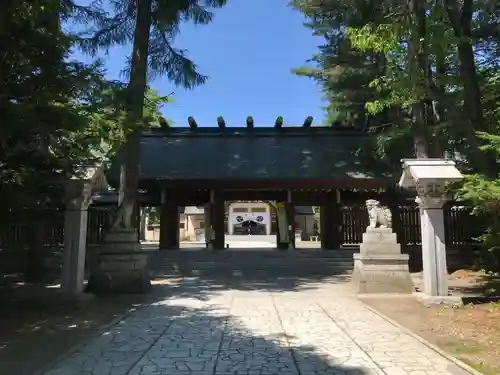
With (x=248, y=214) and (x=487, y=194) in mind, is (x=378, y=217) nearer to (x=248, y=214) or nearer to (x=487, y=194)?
(x=487, y=194)

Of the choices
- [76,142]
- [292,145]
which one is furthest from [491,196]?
[292,145]

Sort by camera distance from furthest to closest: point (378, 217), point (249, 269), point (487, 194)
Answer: point (249, 269)
point (378, 217)
point (487, 194)

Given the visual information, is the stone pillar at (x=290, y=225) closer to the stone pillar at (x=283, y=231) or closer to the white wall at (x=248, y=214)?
the stone pillar at (x=283, y=231)

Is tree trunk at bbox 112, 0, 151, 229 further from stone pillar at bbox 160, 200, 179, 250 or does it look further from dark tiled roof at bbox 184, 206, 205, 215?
dark tiled roof at bbox 184, 206, 205, 215

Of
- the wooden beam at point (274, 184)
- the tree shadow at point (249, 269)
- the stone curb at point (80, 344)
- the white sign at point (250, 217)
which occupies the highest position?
the wooden beam at point (274, 184)

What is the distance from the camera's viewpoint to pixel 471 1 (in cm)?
1012

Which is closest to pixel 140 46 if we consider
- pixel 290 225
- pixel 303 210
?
pixel 290 225

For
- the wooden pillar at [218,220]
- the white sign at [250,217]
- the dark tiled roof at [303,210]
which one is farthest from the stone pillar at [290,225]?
the white sign at [250,217]

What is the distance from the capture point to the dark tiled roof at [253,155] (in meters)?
16.1

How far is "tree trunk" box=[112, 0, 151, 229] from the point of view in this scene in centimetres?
1043

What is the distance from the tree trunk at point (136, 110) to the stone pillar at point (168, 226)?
5.72 m

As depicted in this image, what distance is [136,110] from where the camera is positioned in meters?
9.97

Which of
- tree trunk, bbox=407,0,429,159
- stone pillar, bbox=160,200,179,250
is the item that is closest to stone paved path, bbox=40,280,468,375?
tree trunk, bbox=407,0,429,159

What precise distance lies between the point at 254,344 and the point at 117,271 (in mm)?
5473
